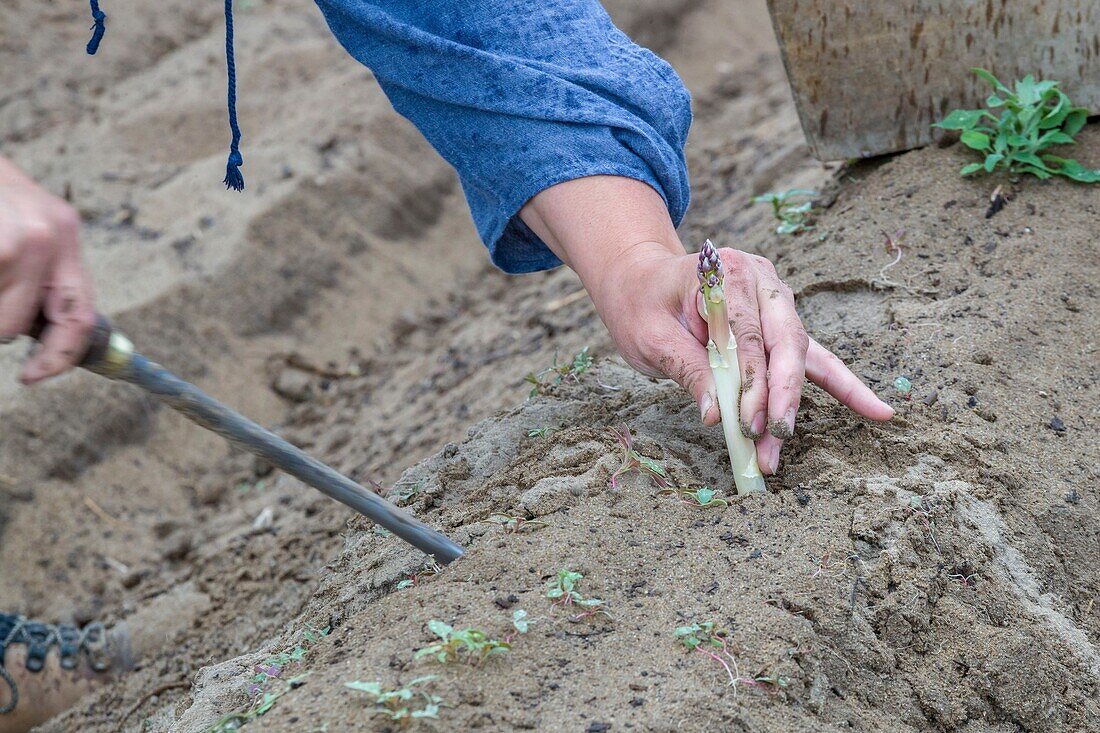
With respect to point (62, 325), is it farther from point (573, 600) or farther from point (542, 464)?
point (542, 464)

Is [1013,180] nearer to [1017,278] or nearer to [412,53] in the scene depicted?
[1017,278]

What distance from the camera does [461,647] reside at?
5.08 ft

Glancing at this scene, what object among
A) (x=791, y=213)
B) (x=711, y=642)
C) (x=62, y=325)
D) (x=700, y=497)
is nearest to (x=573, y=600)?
(x=711, y=642)

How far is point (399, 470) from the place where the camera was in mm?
2973

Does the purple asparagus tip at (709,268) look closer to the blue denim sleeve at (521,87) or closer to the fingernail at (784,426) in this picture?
the fingernail at (784,426)

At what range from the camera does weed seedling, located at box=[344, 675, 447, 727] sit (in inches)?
56.4

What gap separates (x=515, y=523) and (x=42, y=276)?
83 centimetres

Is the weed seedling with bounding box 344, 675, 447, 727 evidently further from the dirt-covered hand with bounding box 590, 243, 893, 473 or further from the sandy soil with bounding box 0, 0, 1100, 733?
the dirt-covered hand with bounding box 590, 243, 893, 473

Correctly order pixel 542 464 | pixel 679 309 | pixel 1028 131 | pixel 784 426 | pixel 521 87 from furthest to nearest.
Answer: pixel 1028 131 < pixel 521 87 < pixel 542 464 < pixel 679 309 < pixel 784 426

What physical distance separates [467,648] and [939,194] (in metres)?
1.83

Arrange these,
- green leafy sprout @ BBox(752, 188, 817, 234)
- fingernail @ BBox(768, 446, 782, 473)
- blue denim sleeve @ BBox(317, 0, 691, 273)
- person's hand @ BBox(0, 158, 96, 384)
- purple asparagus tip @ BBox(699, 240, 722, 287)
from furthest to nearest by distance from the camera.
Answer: green leafy sprout @ BBox(752, 188, 817, 234)
blue denim sleeve @ BBox(317, 0, 691, 273)
fingernail @ BBox(768, 446, 782, 473)
purple asparagus tip @ BBox(699, 240, 722, 287)
person's hand @ BBox(0, 158, 96, 384)

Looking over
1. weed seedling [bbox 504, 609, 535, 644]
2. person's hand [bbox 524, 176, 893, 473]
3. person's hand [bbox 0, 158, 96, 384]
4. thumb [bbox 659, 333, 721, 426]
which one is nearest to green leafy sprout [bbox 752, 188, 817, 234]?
person's hand [bbox 524, 176, 893, 473]

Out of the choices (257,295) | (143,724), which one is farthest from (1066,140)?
(257,295)

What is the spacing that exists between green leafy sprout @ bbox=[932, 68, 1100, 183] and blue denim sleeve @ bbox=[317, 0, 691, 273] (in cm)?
92
